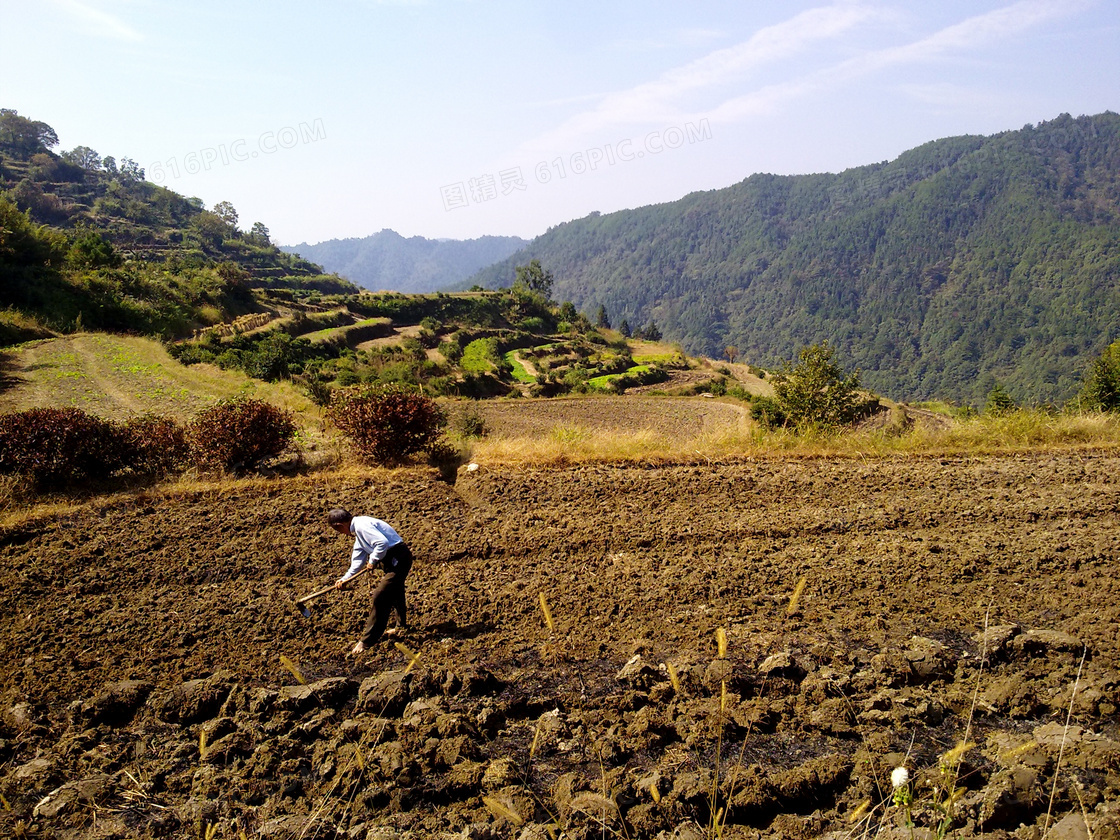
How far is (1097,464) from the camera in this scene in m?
9.08

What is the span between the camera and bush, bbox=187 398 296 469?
30.6 feet

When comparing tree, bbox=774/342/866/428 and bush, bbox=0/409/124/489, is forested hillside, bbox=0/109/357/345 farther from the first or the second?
tree, bbox=774/342/866/428

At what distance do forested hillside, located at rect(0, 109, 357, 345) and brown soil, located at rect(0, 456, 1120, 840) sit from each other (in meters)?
23.2

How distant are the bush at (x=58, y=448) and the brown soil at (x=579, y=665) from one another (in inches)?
53.9

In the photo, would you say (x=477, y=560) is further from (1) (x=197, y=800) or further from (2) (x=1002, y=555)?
(2) (x=1002, y=555)

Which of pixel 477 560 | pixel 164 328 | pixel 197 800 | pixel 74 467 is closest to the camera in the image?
pixel 197 800

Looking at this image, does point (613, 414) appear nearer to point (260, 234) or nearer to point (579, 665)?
point (579, 665)

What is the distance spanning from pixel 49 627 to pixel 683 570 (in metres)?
6.36

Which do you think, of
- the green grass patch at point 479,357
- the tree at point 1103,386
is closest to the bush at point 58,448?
the tree at point 1103,386

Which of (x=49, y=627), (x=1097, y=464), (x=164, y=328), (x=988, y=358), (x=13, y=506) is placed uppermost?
(x=164, y=328)

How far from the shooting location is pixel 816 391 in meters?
14.3

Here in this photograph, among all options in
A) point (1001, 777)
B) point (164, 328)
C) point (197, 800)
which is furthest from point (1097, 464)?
point (164, 328)

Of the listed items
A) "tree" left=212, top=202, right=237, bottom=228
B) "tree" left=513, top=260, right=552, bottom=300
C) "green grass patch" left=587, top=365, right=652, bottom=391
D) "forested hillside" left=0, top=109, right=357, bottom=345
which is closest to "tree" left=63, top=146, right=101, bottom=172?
"forested hillside" left=0, top=109, right=357, bottom=345

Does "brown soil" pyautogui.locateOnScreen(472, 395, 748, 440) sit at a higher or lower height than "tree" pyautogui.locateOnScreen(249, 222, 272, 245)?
lower
